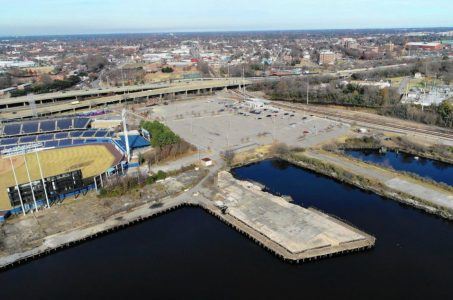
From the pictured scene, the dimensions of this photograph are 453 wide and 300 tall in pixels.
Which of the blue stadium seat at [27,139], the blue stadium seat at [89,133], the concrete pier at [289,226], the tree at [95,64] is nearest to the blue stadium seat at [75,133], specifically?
Result: the blue stadium seat at [89,133]

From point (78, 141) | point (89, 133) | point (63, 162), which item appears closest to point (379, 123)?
point (89, 133)

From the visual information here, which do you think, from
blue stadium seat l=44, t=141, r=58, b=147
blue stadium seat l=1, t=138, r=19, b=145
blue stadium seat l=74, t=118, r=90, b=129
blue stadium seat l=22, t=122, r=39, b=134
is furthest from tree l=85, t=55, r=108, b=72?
blue stadium seat l=44, t=141, r=58, b=147

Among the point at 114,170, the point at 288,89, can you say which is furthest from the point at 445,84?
the point at 114,170

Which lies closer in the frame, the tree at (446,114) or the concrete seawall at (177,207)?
the concrete seawall at (177,207)

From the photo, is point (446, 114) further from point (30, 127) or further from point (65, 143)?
point (30, 127)

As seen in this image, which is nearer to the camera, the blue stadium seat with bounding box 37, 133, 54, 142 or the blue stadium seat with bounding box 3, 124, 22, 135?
the blue stadium seat with bounding box 37, 133, 54, 142

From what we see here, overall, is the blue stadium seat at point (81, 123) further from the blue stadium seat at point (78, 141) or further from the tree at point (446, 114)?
the tree at point (446, 114)

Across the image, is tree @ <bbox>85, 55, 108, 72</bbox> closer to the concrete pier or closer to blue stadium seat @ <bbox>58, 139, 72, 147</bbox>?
blue stadium seat @ <bbox>58, 139, 72, 147</bbox>
